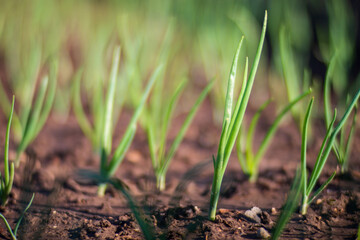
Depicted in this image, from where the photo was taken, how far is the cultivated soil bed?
0.79 metres

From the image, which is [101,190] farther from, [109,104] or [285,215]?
[285,215]

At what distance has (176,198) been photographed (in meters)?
0.75

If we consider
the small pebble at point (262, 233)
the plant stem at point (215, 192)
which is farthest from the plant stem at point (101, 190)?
the small pebble at point (262, 233)

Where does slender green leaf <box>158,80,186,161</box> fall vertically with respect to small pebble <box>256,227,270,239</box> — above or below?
above

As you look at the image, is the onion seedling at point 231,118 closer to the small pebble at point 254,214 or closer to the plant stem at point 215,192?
the plant stem at point 215,192

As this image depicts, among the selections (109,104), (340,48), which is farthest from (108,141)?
(340,48)

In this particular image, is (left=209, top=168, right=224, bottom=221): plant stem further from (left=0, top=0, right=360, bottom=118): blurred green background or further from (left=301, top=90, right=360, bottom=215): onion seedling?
(left=0, top=0, right=360, bottom=118): blurred green background

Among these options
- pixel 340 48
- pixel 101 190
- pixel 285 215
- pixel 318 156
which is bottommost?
pixel 101 190

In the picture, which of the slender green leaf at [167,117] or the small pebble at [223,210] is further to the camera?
the slender green leaf at [167,117]

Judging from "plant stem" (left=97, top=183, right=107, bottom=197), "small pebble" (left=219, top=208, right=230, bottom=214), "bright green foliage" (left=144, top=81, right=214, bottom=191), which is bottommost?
"plant stem" (left=97, top=183, right=107, bottom=197)

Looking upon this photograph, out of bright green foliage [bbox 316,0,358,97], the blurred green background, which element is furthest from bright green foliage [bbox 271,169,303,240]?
bright green foliage [bbox 316,0,358,97]

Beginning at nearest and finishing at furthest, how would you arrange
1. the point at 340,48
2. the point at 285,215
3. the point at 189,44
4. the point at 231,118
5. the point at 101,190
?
the point at 285,215, the point at 231,118, the point at 101,190, the point at 340,48, the point at 189,44

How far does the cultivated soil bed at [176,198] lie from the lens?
790mm

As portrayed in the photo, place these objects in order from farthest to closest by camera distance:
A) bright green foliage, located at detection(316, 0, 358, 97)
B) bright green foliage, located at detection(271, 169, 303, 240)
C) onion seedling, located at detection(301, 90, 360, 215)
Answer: bright green foliage, located at detection(316, 0, 358, 97)
onion seedling, located at detection(301, 90, 360, 215)
bright green foliage, located at detection(271, 169, 303, 240)
